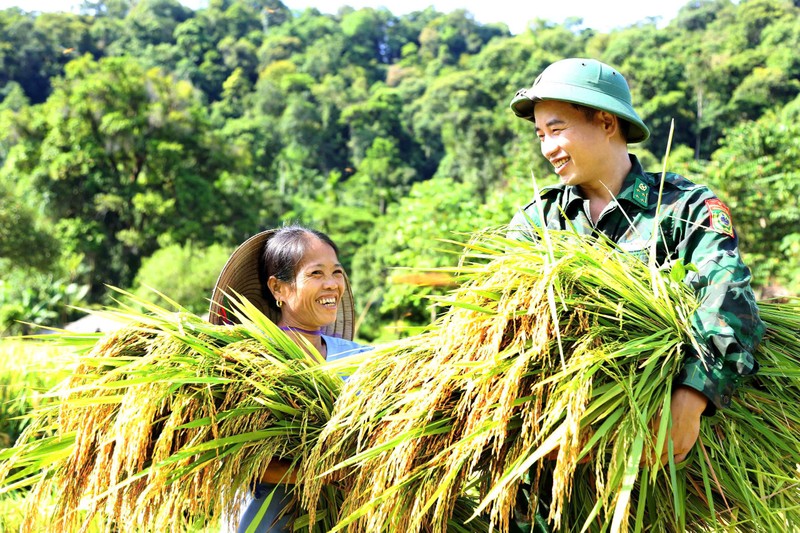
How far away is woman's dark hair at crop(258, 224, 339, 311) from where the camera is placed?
280 cm

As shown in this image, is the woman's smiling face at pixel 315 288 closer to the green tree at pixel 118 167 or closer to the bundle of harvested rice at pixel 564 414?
the bundle of harvested rice at pixel 564 414

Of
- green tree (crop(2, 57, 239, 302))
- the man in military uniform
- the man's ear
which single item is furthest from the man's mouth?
green tree (crop(2, 57, 239, 302))

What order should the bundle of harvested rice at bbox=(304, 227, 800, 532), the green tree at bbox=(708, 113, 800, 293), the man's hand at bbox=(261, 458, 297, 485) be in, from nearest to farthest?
the bundle of harvested rice at bbox=(304, 227, 800, 532), the man's hand at bbox=(261, 458, 297, 485), the green tree at bbox=(708, 113, 800, 293)

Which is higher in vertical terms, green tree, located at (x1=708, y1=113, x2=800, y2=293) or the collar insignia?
the collar insignia

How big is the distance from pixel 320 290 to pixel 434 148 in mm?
57294

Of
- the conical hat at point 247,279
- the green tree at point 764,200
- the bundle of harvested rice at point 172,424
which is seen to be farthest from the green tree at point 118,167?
the bundle of harvested rice at point 172,424

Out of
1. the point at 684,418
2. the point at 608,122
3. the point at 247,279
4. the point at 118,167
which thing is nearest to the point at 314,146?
the point at 118,167

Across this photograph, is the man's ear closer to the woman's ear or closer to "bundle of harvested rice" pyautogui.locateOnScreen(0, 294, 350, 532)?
"bundle of harvested rice" pyautogui.locateOnScreen(0, 294, 350, 532)

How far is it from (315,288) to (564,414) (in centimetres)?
127

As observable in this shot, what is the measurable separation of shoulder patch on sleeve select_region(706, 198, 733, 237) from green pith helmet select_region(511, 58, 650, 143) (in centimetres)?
34

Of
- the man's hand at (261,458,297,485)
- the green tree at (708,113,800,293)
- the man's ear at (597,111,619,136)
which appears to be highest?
the man's ear at (597,111,619,136)

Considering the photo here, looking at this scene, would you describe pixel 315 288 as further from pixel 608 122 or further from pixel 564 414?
pixel 564 414

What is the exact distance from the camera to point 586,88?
2154mm

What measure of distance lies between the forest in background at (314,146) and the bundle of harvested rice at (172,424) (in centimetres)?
30
